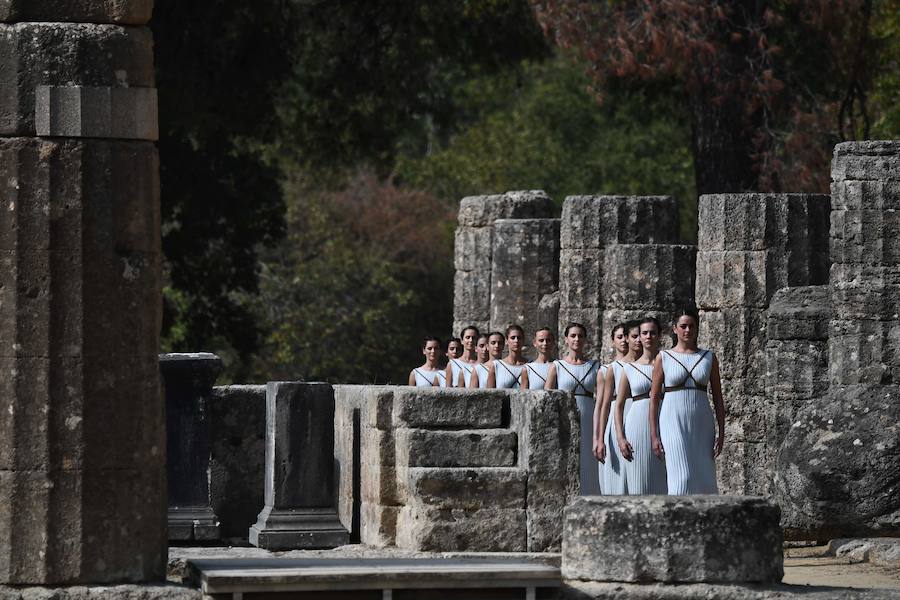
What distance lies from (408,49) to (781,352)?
11.8 m

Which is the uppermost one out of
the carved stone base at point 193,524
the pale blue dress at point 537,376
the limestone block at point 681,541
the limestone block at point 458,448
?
the pale blue dress at point 537,376

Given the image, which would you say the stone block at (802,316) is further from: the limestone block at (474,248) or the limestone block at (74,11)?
the limestone block at (74,11)

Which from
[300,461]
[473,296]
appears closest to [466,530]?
[300,461]

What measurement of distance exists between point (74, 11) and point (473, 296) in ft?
42.5

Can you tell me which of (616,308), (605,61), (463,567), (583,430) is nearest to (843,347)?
(583,430)

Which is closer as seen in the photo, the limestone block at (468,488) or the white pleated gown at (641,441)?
the limestone block at (468,488)

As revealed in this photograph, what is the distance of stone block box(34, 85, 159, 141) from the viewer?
370 inches

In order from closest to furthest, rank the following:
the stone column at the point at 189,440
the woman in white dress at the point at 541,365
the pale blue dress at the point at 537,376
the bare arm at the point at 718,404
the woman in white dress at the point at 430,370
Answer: the bare arm at the point at 718,404 < the stone column at the point at 189,440 < the woman in white dress at the point at 541,365 < the pale blue dress at the point at 537,376 < the woman in white dress at the point at 430,370

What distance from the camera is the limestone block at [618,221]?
20.0 m

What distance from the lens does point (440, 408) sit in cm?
1191

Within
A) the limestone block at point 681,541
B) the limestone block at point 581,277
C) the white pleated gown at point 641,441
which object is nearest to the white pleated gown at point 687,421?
the white pleated gown at point 641,441

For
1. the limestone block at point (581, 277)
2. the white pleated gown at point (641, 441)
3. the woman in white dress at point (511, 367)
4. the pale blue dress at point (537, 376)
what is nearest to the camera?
the white pleated gown at point (641, 441)

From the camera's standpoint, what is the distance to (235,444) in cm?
1415

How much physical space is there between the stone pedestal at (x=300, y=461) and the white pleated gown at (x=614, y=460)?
5.85 ft
